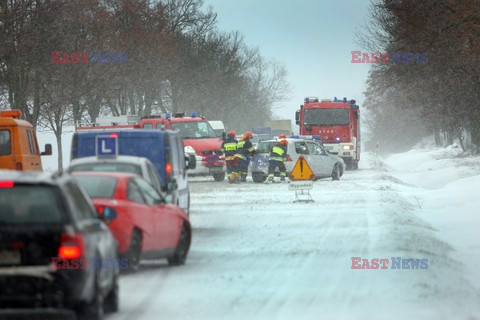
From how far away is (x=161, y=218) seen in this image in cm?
1361

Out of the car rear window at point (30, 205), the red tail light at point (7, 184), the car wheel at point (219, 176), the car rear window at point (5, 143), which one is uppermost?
the car rear window at point (5, 143)

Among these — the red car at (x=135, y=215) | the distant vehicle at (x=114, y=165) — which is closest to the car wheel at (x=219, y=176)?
the distant vehicle at (x=114, y=165)

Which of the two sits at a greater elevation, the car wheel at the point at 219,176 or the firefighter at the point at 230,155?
the firefighter at the point at 230,155

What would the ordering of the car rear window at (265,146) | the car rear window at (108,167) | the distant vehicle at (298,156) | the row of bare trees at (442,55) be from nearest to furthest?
the car rear window at (108,167)
the row of bare trees at (442,55)
the distant vehicle at (298,156)
the car rear window at (265,146)

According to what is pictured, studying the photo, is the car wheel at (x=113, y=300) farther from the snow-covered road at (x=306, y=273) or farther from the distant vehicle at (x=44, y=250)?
the distant vehicle at (x=44, y=250)

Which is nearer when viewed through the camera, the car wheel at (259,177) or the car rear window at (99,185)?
the car rear window at (99,185)

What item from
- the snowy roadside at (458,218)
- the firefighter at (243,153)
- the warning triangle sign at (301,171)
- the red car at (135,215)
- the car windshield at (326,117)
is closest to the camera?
the red car at (135,215)

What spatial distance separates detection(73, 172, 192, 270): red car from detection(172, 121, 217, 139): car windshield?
2409 cm

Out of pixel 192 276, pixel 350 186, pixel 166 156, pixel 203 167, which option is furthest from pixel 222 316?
pixel 203 167

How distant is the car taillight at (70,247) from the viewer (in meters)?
8.73

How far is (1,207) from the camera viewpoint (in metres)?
8.88

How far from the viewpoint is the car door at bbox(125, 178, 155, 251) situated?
12.8 metres

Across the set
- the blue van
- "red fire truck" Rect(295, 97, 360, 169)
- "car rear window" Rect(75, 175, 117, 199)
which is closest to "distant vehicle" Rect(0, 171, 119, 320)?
"car rear window" Rect(75, 175, 117, 199)

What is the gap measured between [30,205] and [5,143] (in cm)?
1455
